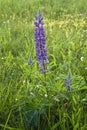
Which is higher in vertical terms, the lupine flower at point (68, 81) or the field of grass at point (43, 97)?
the lupine flower at point (68, 81)

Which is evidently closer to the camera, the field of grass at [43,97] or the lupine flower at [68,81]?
the field of grass at [43,97]

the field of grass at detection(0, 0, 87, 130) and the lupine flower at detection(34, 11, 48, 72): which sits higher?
the lupine flower at detection(34, 11, 48, 72)

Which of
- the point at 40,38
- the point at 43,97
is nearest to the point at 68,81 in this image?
the point at 43,97

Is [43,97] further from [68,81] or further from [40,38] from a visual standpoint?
[40,38]

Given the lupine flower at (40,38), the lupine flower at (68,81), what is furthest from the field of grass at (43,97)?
the lupine flower at (40,38)

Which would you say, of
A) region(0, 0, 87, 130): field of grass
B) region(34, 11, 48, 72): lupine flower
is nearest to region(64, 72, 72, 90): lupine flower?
region(0, 0, 87, 130): field of grass

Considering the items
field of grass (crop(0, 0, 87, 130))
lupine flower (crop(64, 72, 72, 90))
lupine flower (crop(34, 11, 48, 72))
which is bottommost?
field of grass (crop(0, 0, 87, 130))

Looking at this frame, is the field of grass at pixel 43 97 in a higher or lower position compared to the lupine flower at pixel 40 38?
lower

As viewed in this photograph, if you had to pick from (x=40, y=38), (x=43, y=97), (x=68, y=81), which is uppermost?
(x=40, y=38)

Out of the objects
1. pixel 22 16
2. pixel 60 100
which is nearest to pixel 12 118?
pixel 60 100

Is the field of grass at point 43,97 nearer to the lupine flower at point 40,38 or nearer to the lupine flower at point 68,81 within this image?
the lupine flower at point 68,81

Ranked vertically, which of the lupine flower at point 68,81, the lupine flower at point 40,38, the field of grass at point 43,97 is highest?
the lupine flower at point 40,38

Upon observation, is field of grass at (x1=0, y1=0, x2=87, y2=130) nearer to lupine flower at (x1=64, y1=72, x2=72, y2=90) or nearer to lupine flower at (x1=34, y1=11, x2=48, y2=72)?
lupine flower at (x1=64, y1=72, x2=72, y2=90)

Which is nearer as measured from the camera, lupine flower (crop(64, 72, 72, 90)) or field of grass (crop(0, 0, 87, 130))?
A: field of grass (crop(0, 0, 87, 130))
